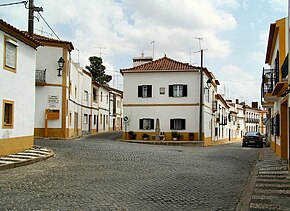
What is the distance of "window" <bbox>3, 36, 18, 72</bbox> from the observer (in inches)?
586

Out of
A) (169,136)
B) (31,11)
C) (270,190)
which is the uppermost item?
(31,11)

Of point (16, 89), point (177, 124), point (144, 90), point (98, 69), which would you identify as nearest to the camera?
point (16, 89)

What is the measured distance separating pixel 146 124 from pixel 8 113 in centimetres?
1998

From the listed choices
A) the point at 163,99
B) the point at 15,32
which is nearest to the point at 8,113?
the point at 15,32

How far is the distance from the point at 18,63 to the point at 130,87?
19.5m

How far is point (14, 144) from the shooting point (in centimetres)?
1577

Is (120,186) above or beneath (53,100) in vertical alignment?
beneath

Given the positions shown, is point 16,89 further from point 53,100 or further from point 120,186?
point 53,100

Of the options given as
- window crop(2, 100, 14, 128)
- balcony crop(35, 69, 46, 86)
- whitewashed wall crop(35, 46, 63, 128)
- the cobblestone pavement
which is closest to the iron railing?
balcony crop(35, 69, 46, 86)

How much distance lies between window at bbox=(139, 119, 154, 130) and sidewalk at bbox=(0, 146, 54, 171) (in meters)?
17.8

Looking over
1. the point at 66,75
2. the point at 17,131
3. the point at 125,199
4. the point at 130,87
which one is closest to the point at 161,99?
the point at 130,87

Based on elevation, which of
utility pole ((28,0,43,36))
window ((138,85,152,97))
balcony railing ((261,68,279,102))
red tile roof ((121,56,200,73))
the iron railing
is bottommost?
balcony railing ((261,68,279,102))

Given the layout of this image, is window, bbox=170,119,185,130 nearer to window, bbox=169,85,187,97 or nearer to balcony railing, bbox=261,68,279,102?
window, bbox=169,85,187,97

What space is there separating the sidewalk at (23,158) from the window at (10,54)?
11.0 feet
